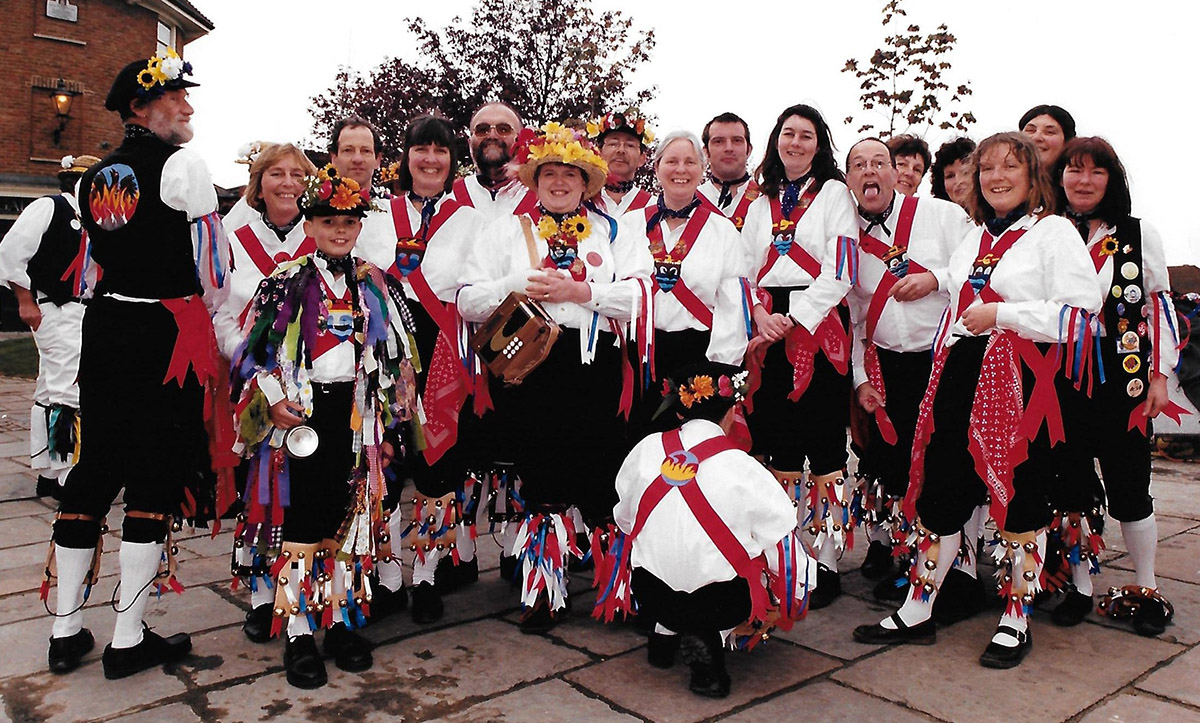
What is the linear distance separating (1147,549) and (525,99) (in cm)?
1100

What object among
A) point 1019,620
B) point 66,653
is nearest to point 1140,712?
point 1019,620

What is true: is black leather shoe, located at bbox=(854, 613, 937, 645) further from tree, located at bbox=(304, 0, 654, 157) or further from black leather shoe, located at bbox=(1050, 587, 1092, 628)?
tree, located at bbox=(304, 0, 654, 157)

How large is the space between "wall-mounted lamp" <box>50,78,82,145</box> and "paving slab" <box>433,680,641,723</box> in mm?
23175

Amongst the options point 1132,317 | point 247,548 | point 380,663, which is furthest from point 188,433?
point 1132,317

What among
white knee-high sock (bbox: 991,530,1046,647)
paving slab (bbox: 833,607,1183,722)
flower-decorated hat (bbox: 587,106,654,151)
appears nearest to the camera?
paving slab (bbox: 833,607,1183,722)

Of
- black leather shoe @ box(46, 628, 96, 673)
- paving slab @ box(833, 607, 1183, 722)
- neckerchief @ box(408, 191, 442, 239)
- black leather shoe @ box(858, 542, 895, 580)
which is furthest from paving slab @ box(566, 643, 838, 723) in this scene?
neckerchief @ box(408, 191, 442, 239)

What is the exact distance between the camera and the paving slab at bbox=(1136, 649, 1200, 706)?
2828 mm

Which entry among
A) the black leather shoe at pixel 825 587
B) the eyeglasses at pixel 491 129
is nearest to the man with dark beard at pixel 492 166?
the eyeglasses at pixel 491 129

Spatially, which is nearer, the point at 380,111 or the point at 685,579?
the point at 685,579

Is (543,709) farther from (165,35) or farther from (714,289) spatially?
(165,35)

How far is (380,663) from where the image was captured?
3.13 m

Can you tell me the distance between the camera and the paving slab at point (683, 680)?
9.11 ft

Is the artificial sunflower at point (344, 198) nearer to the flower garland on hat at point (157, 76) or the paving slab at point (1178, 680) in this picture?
the flower garland on hat at point (157, 76)

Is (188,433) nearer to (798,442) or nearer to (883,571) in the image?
(798,442)
